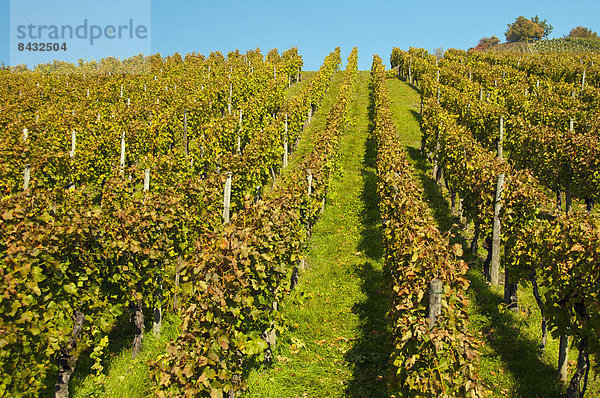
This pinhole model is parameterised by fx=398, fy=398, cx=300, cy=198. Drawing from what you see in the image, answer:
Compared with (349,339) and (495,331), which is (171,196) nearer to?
(349,339)

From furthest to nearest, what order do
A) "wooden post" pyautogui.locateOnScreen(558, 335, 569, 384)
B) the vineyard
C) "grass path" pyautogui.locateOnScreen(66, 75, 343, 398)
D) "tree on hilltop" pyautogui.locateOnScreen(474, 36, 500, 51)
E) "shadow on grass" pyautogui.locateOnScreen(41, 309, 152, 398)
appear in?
"tree on hilltop" pyautogui.locateOnScreen(474, 36, 500, 51) < "wooden post" pyautogui.locateOnScreen(558, 335, 569, 384) < "shadow on grass" pyautogui.locateOnScreen(41, 309, 152, 398) < "grass path" pyautogui.locateOnScreen(66, 75, 343, 398) < the vineyard

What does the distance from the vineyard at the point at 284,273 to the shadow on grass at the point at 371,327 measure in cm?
5

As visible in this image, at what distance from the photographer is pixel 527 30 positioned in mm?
106875

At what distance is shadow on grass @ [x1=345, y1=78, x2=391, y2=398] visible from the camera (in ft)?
24.6

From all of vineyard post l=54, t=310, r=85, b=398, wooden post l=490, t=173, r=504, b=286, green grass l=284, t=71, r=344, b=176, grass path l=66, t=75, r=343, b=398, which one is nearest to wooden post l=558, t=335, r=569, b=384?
wooden post l=490, t=173, r=504, b=286

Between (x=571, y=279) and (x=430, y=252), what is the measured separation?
2488mm

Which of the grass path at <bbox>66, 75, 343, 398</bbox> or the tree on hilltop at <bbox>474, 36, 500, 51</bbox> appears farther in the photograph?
the tree on hilltop at <bbox>474, 36, 500, 51</bbox>

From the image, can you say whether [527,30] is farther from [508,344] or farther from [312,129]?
[508,344]

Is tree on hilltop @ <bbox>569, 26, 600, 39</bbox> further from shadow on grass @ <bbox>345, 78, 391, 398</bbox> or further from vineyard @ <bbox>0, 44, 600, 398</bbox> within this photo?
shadow on grass @ <bbox>345, 78, 391, 398</bbox>

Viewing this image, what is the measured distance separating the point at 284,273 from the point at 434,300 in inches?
112

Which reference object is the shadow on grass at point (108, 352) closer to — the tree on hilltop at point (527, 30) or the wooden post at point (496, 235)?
the wooden post at point (496, 235)

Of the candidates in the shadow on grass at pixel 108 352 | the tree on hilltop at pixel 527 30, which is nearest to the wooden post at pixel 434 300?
the shadow on grass at pixel 108 352

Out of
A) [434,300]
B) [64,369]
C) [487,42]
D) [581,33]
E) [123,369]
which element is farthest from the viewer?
[487,42]

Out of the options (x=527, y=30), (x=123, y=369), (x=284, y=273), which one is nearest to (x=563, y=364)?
(x=284, y=273)
